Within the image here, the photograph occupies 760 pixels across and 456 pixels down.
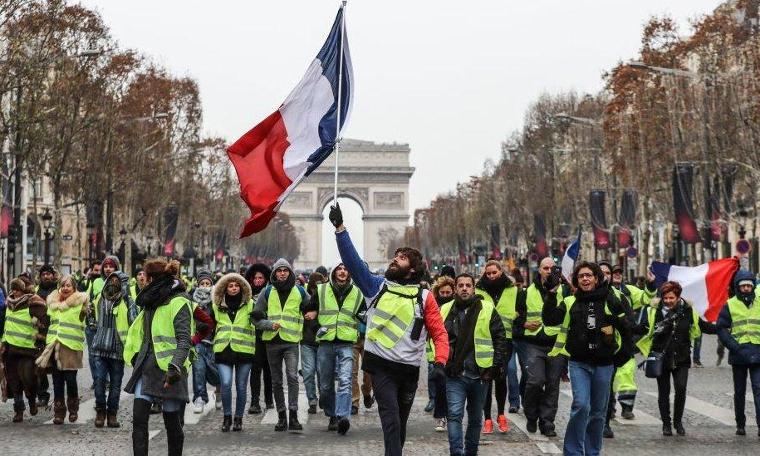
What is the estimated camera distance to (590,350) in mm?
11758

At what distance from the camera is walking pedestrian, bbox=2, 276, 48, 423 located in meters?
16.7

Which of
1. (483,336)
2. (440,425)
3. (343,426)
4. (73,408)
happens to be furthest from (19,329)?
(483,336)

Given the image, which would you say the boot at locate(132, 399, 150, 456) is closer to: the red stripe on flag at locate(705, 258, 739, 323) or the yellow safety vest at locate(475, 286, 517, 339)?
the yellow safety vest at locate(475, 286, 517, 339)

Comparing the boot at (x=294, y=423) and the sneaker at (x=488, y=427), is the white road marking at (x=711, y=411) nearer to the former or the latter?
the sneaker at (x=488, y=427)

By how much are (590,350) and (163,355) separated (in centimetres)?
298

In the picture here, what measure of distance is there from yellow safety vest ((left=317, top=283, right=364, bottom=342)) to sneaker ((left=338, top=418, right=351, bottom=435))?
1.13 metres

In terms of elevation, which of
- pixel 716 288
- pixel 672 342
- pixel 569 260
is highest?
pixel 569 260

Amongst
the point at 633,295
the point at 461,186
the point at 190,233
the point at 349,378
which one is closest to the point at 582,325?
the point at 349,378

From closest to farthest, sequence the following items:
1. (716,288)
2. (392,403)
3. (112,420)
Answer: (392,403), (112,420), (716,288)

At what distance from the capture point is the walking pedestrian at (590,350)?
11766mm

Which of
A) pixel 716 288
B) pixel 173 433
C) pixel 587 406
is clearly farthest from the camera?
pixel 716 288

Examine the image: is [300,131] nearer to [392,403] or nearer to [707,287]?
[392,403]

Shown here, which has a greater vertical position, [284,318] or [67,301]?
[67,301]

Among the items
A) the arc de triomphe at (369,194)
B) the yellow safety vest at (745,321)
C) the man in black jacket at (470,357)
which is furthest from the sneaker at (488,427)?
the arc de triomphe at (369,194)
